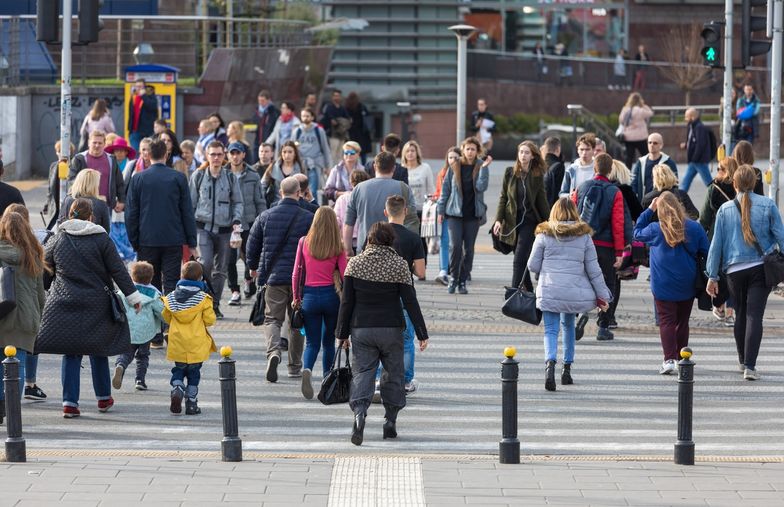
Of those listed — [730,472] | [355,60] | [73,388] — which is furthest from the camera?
[355,60]

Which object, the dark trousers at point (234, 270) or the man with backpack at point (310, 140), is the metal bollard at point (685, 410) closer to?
the dark trousers at point (234, 270)

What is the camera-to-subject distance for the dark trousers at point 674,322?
13531mm

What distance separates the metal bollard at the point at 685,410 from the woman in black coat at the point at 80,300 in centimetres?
423

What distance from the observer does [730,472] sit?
997 cm

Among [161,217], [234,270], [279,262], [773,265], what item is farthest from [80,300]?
[773,265]

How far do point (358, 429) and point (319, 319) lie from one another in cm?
191

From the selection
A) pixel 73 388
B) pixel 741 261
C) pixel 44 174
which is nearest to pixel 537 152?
pixel 741 261

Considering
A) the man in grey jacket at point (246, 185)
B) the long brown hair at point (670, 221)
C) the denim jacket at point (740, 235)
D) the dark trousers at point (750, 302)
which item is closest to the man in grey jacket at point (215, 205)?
the man in grey jacket at point (246, 185)

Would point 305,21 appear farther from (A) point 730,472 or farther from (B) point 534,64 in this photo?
(A) point 730,472

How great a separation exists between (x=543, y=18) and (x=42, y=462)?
141 ft

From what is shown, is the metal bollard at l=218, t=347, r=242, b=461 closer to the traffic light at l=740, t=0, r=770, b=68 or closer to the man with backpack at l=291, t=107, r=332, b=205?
the man with backpack at l=291, t=107, r=332, b=205

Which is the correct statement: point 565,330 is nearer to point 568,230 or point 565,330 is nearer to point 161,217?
point 568,230

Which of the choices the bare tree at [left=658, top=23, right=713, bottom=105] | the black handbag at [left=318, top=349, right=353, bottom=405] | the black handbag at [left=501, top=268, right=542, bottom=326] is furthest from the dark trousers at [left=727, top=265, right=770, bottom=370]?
the bare tree at [left=658, top=23, right=713, bottom=105]

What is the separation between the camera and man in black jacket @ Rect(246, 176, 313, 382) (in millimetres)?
13258
